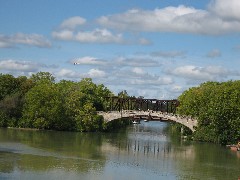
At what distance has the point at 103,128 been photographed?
89.9m

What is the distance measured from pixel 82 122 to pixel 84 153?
106 ft

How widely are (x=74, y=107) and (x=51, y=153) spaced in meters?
35.0

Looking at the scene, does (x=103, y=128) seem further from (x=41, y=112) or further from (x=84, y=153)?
(x=84, y=153)

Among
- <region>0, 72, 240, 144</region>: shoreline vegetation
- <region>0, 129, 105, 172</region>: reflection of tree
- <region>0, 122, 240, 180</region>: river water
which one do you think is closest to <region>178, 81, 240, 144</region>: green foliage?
<region>0, 72, 240, 144</region>: shoreline vegetation

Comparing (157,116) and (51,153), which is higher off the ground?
(157,116)

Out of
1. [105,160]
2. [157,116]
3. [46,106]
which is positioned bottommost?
[105,160]

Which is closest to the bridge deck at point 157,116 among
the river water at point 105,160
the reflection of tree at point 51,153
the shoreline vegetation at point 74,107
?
the shoreline vegetation at point 74,107

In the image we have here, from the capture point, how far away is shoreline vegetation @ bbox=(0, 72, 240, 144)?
74.2 metres

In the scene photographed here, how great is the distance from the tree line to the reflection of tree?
8.08m

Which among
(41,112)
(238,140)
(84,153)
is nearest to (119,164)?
(84,153)

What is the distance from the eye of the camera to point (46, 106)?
274 feet

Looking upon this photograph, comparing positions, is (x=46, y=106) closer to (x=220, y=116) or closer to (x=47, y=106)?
(x=47, y=106)

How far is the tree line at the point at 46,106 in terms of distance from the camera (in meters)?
83.8

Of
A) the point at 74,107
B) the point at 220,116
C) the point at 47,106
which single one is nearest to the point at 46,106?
the point at 47,106
